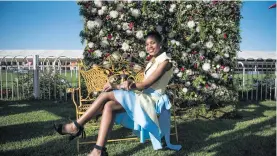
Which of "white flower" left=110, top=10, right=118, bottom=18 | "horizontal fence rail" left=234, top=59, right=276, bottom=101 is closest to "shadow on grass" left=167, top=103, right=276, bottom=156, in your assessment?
"white flower" left=110, top=10, right=118, bottom=18

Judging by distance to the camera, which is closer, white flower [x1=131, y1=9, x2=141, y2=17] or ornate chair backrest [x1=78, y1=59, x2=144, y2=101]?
ornate chair backrest [x1=78, y1=59, x2=144, y2=101]

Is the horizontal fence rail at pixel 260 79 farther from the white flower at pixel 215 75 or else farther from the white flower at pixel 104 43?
the white flower at pixel 104 43

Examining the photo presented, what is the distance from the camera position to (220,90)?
5.30 m

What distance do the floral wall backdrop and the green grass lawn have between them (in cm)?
70

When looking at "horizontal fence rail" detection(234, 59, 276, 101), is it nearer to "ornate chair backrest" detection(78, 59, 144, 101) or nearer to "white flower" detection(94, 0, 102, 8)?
"ornate chair backrest" detection(78, 59, 144, 101)

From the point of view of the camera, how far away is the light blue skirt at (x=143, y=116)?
2.79 meters

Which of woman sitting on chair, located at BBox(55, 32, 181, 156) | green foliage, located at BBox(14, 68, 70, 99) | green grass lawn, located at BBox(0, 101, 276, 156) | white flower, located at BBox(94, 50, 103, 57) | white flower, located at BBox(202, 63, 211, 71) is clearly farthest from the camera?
green foliage, located at BBox(14, 68, 70, 99)

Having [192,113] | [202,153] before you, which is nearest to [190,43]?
[192,113]

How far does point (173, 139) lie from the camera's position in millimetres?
3861

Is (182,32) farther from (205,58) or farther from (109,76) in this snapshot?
(109,76)

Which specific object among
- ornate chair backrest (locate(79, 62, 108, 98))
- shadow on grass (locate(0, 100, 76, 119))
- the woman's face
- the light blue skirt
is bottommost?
shadow on grass (locate(0, 100, 76, 119))

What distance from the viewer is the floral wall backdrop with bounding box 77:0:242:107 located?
507 cm

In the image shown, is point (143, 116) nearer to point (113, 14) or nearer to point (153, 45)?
point (153, 45)

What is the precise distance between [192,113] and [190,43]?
1.39m
